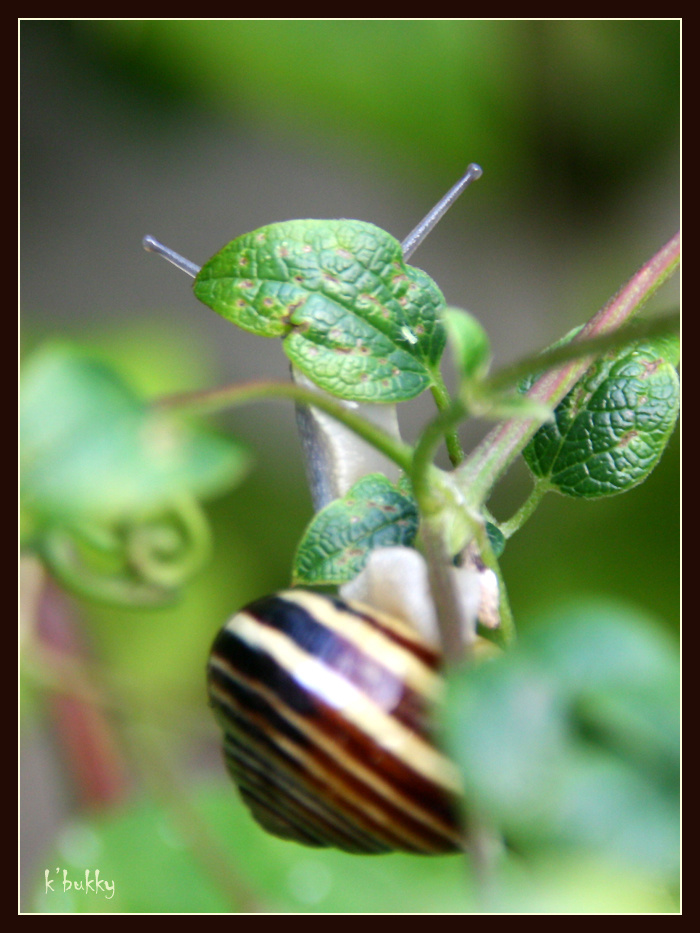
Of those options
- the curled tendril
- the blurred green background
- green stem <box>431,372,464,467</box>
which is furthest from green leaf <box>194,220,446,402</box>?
the blurred green background

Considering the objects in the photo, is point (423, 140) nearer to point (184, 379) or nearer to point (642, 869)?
point (184, 379)

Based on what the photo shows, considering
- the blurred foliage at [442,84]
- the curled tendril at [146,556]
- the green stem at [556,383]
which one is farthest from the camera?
the blurred foliage at [442,84]

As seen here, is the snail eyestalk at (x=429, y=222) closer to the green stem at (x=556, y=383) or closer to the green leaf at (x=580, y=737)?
the green stem at (x=556, y=383)

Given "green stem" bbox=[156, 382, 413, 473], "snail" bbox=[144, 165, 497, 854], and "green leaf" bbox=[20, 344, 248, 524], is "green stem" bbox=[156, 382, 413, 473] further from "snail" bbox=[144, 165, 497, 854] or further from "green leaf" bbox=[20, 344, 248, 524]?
"snail" bbox=[144, 165, 497, 854]

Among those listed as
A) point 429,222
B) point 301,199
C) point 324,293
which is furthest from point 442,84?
point 324,293

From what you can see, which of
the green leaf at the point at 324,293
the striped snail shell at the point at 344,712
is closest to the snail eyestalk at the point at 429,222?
the green leaf at the point at 324,293

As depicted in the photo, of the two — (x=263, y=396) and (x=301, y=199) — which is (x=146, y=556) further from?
(x=301, y=199)
